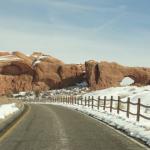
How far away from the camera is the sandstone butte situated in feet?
486

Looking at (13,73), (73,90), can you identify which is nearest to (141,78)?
(73,90)

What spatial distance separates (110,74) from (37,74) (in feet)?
101

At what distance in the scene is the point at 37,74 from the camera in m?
166

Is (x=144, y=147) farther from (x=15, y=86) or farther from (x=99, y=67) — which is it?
(x=15, y=86)

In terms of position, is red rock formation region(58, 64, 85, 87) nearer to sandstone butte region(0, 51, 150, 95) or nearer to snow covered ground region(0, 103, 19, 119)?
sandstone butte region(0, 51, 150, 95)

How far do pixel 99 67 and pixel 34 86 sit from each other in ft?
90.7

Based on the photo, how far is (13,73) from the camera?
172 metres

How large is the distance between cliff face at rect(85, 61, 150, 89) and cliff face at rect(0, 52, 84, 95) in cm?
1305

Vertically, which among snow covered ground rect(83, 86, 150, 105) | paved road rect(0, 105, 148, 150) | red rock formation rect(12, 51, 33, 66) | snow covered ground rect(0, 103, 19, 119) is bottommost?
snow covered ground rect(83, 86, 150, 105)

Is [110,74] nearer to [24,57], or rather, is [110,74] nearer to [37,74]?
[37,74]

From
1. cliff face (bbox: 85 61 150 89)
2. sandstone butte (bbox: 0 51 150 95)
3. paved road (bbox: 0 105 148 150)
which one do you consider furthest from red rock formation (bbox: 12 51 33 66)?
paved road (bbox: 0 105 148 150)

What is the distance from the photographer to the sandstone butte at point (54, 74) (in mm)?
148125

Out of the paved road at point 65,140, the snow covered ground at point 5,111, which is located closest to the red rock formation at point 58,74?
the snow covered ground at point 5,111

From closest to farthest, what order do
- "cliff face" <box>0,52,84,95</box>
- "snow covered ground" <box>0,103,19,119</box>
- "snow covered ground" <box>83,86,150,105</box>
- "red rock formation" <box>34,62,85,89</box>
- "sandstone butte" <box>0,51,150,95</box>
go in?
"snow covered ground" <box>0,103,19,119</box> → "snow covered ground" <box>83,86,150,105</box> → "sandstone butte" <box>0,51,150,95</box> → "red rock formation" <box>34,62,85,89</box> → "cliff face" <box>0,52,84,95</box>
